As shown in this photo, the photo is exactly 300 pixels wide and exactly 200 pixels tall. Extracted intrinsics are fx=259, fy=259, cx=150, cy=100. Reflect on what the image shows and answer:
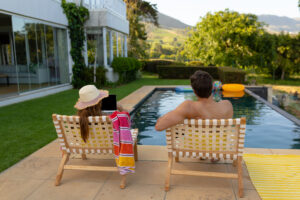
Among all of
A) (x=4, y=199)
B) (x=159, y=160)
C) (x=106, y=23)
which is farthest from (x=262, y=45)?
(x=4, y=199)

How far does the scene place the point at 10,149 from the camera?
4.37 metres

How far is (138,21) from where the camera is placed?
27406 mm

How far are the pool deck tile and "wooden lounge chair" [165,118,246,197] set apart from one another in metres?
0.19

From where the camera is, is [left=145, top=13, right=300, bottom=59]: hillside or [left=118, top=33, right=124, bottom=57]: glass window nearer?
[left=118, top=33, right=124, bottom=57]: glass window

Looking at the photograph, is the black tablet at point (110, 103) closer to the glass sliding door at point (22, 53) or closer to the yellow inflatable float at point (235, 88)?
the glass sliding door at point (22, 53)

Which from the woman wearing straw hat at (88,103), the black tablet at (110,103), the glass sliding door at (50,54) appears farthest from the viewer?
the glass sliding door at (50,54)

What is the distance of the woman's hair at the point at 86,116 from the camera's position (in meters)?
2.93

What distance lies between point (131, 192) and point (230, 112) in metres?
1.48

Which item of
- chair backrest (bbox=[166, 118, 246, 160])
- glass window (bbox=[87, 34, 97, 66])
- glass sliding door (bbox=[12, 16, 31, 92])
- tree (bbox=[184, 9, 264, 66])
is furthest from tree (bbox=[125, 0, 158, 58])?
chair backrest (bbox=[166, 118, 246, 160])

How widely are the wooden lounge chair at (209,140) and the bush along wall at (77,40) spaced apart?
1117 cm

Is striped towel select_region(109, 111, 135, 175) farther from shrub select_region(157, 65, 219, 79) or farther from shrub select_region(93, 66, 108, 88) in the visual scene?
shrub select_region(157, 65, 219, 79)

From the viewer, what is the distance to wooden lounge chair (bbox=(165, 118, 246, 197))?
2.77 metres

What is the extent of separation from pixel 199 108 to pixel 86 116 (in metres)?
1.33

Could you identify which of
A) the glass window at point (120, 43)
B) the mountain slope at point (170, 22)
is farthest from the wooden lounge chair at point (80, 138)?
the mountain slope at point (170, 22)
